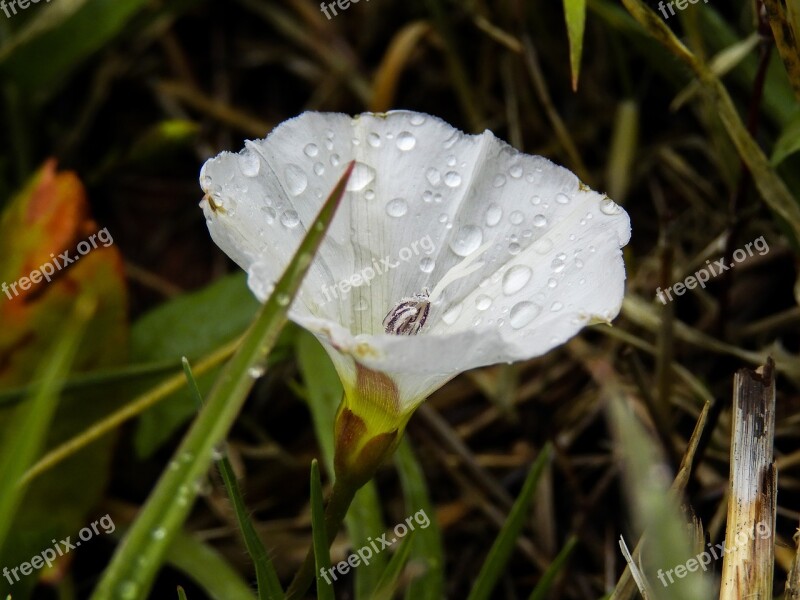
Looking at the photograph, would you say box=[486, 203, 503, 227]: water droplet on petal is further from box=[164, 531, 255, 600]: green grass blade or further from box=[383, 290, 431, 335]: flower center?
box=[164, 531, 255, 600]: green grass blade

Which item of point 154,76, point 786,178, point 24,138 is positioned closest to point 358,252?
point 786,178

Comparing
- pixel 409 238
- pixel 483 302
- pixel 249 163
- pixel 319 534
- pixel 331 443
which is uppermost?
pixel 249 163

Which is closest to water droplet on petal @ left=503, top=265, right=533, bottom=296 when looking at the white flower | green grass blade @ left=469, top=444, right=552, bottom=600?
the white flower

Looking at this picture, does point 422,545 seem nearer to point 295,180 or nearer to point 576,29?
point 295,180

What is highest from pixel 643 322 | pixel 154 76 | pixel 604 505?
pixel 154 76

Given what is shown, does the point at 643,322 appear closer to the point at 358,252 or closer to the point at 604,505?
the point at 604,505

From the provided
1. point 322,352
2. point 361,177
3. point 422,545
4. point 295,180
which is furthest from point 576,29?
point 422,545
